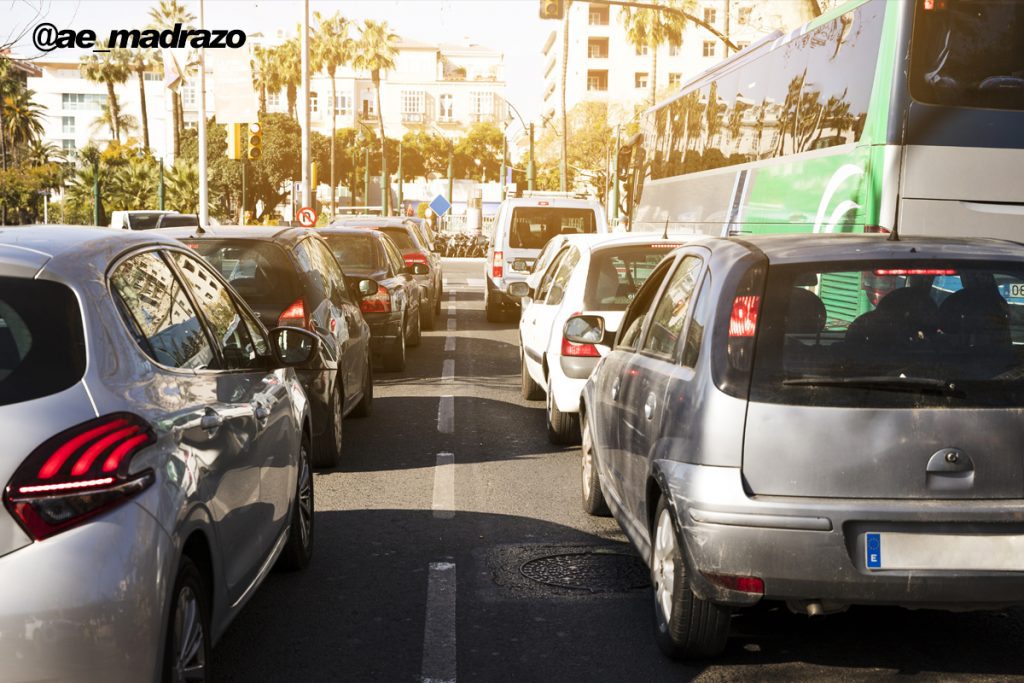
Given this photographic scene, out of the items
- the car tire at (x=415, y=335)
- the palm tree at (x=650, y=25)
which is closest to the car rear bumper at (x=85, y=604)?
the car tire at (x=415, y=335)

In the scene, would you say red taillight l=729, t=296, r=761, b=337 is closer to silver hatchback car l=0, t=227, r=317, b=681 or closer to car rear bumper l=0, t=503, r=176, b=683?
silver hatchback car l=0, t=227, r=317, b=681

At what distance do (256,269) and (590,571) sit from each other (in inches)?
161

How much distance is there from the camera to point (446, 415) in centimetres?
1157

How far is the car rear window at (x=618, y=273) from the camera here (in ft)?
32.2

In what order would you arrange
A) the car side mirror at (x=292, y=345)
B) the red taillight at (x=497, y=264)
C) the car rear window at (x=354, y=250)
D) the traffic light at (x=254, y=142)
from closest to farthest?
the car side mirror at (x=292, y=345) < the car rear window at (x=354, y=250) < the red taillight at (x=497, y=264) < the traffic light at (x=254, y=142)

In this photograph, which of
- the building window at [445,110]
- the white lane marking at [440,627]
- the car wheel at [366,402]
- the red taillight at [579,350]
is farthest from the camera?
the building window at [445,110]

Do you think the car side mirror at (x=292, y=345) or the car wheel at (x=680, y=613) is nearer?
the car wheel at (x=680, y=613)

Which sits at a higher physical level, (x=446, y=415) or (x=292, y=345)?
(x=292, y=345)

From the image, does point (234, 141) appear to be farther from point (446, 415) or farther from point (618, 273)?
point (618, 273)

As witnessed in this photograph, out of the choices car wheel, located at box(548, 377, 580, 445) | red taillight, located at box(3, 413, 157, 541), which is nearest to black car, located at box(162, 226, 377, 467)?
car wheel, located at box(548, 377, 580, 445)

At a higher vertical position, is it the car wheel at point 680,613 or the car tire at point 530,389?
the car wheel at point 680,613

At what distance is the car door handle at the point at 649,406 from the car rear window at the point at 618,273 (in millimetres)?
A: 4480

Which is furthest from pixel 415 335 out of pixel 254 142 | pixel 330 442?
pixel 254 142

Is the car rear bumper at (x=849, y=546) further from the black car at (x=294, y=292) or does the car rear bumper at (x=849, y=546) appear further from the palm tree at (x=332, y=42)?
the palm tree at (x=332, y=42)
